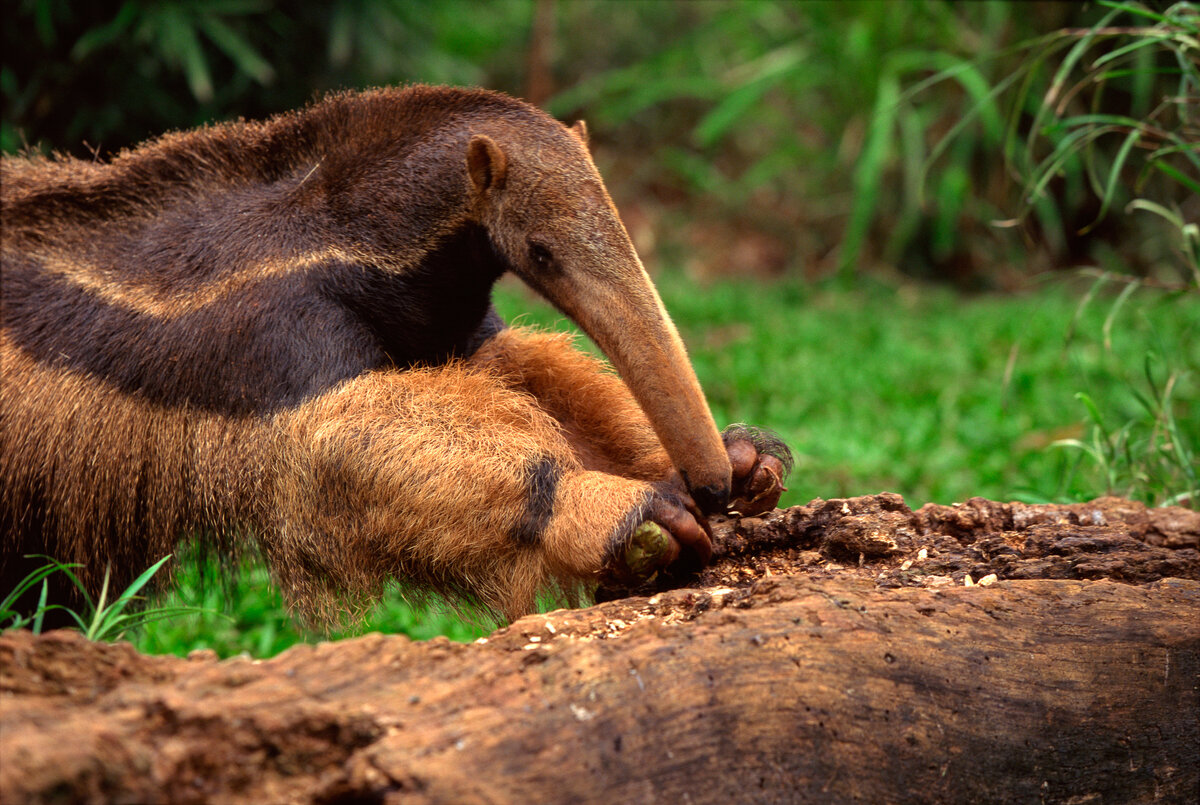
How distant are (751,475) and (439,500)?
3.21 ft

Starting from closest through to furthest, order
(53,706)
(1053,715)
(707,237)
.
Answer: (53,706) → (1053,715) → (707,237)

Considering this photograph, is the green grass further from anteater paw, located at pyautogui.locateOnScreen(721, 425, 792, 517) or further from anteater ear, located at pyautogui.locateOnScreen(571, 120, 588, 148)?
anteater paw, located at pyautogui.locateOnScreen(721, 425, 792, 517)

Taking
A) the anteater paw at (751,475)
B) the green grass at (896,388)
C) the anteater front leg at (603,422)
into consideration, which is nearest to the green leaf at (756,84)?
the green grass at (896,388)

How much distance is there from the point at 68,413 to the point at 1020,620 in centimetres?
296

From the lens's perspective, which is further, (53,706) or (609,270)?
(609,270)

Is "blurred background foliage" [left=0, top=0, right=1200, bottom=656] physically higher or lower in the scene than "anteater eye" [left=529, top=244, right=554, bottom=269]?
lower

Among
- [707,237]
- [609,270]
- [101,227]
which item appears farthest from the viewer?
[707,237]

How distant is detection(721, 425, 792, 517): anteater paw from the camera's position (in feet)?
11.2

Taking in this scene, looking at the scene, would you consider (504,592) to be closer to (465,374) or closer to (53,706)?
(465,374)

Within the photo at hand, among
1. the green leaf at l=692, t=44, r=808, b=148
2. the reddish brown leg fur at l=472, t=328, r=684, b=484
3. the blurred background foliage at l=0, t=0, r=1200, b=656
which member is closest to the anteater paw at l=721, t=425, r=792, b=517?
the reddish brown leg fur at l=472, t=328, r=684, b=484

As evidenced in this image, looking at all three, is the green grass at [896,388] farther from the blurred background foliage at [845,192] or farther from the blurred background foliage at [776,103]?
Result: the blurred background foliage at [776,103]

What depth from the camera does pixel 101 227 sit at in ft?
12.6

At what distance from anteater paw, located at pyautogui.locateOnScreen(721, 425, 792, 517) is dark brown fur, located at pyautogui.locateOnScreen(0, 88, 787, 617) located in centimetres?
27

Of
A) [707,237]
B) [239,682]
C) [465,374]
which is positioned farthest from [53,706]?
[707,237]
